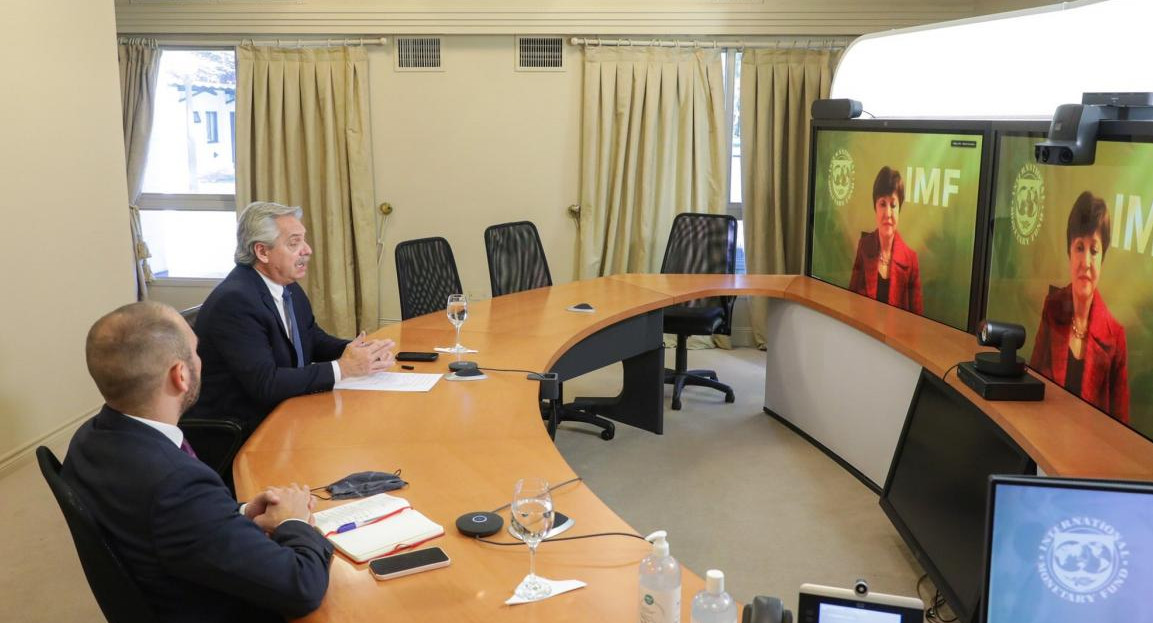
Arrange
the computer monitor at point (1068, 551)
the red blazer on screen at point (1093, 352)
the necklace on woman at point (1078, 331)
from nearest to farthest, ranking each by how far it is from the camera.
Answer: the computer monitor at point (1068, 551) < the red blazer on screen at point (1093, 352) < the necklace on woman at point (1078, 331)

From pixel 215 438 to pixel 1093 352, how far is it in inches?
108

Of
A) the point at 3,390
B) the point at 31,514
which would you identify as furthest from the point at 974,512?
the point at 3,390

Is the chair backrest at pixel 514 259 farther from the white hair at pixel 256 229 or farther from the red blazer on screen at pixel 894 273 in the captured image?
the white hair at pixel 256 229

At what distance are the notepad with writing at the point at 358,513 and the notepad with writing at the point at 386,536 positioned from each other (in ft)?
0.06

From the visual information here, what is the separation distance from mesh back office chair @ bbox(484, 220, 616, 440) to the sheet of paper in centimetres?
172

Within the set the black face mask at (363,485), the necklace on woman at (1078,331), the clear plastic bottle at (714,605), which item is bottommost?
the black face mask at (363,485)

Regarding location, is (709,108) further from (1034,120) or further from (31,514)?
(31,514)

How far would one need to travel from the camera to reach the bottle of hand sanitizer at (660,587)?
1653 mm

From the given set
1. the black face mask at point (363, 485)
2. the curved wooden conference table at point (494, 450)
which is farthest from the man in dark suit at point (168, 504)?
the black face mask at point (363, 485)

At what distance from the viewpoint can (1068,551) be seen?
1.48 m

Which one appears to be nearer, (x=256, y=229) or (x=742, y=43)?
(x=256, y=229)

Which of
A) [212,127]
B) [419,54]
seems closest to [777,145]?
[419,54]

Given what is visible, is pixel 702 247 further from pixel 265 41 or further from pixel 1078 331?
pixel 265 41

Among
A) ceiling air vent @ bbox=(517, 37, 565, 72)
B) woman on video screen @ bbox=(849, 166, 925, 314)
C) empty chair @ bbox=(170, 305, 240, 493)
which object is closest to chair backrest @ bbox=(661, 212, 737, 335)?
woman on video screen @ bbox=(849, 166, 925, 314)
